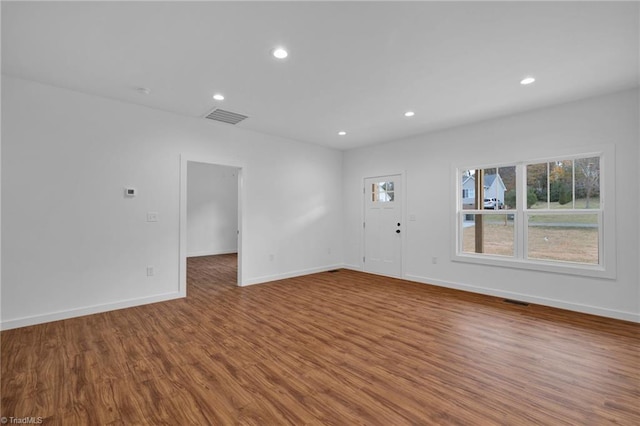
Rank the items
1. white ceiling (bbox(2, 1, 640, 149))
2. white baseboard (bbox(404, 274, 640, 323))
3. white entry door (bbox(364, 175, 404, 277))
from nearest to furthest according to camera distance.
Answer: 1. white ceiling (bbox(2, 1, 640, 149))
2. white baseboard (bbox(404, 274, 640, 323))
3. white entry door (bbox(364, 175, 404, 277))

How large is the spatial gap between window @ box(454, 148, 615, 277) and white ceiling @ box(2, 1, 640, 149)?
1.00 m

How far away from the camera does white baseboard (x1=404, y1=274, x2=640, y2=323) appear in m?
3.35

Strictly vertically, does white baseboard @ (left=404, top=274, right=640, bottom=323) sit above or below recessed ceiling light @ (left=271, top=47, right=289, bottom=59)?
below

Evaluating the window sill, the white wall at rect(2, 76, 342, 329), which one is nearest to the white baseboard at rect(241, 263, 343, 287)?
the white wall at rect(2, 76, 342, 329)

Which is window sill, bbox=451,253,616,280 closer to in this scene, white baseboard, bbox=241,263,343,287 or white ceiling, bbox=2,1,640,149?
white ceiling, bbox=2,1,640,149

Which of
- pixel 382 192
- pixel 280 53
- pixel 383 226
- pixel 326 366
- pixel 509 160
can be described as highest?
pixel 280 53

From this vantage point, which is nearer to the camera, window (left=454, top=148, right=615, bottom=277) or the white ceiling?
the white ceiling

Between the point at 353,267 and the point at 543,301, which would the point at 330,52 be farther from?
the point at 353,267

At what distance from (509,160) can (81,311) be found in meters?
6.33

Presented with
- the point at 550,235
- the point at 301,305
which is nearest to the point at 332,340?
the point at 301,305

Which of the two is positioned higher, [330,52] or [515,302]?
[330,52]

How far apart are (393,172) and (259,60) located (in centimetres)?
375

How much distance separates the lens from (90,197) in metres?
3.52

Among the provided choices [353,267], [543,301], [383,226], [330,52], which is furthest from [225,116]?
Answer: [543,301]
